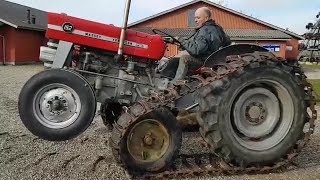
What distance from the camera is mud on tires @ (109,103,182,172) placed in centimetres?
479

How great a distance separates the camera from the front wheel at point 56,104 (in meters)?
5.23

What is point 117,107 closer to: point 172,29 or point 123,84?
point 123,84

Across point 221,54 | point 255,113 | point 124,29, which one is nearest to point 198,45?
point 221,54

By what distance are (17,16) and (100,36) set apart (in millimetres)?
35467

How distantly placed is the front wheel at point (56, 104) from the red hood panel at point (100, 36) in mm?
536

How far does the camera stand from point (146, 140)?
192 inches

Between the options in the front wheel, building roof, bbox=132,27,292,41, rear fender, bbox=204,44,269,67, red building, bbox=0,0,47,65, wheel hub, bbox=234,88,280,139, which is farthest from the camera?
building roof, bbox=132,27,292,41

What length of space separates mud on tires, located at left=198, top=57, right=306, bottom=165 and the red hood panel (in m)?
1.28

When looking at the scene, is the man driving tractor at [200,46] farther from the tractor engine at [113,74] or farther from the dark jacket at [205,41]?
the tractor engine at [113,74]

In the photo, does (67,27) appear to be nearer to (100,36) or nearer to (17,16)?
(100,36)

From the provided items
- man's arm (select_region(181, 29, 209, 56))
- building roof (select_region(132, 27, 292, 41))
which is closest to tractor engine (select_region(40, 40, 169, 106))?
man's arm (select_region(181, 29, 209, 56))

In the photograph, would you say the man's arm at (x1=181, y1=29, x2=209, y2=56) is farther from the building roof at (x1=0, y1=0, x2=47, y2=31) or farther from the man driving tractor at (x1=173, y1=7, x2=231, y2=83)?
the building roof at (x1=0, y1=0, x2=47, y2=31)

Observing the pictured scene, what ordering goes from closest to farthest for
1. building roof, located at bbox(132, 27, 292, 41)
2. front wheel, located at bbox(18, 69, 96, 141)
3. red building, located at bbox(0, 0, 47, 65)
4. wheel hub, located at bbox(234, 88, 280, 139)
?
wheel hub, located at bbox(234, 88, 280, 139) < front wheel, located at bbox(18, 69, 96, 141) < red building, located at bbox(0, 0, 47, 65) < building roof, located at bbox(132, 27, 292, 41)

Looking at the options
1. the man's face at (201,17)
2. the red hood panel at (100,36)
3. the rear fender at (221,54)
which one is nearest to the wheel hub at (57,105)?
the red hood panel at (100,36)
